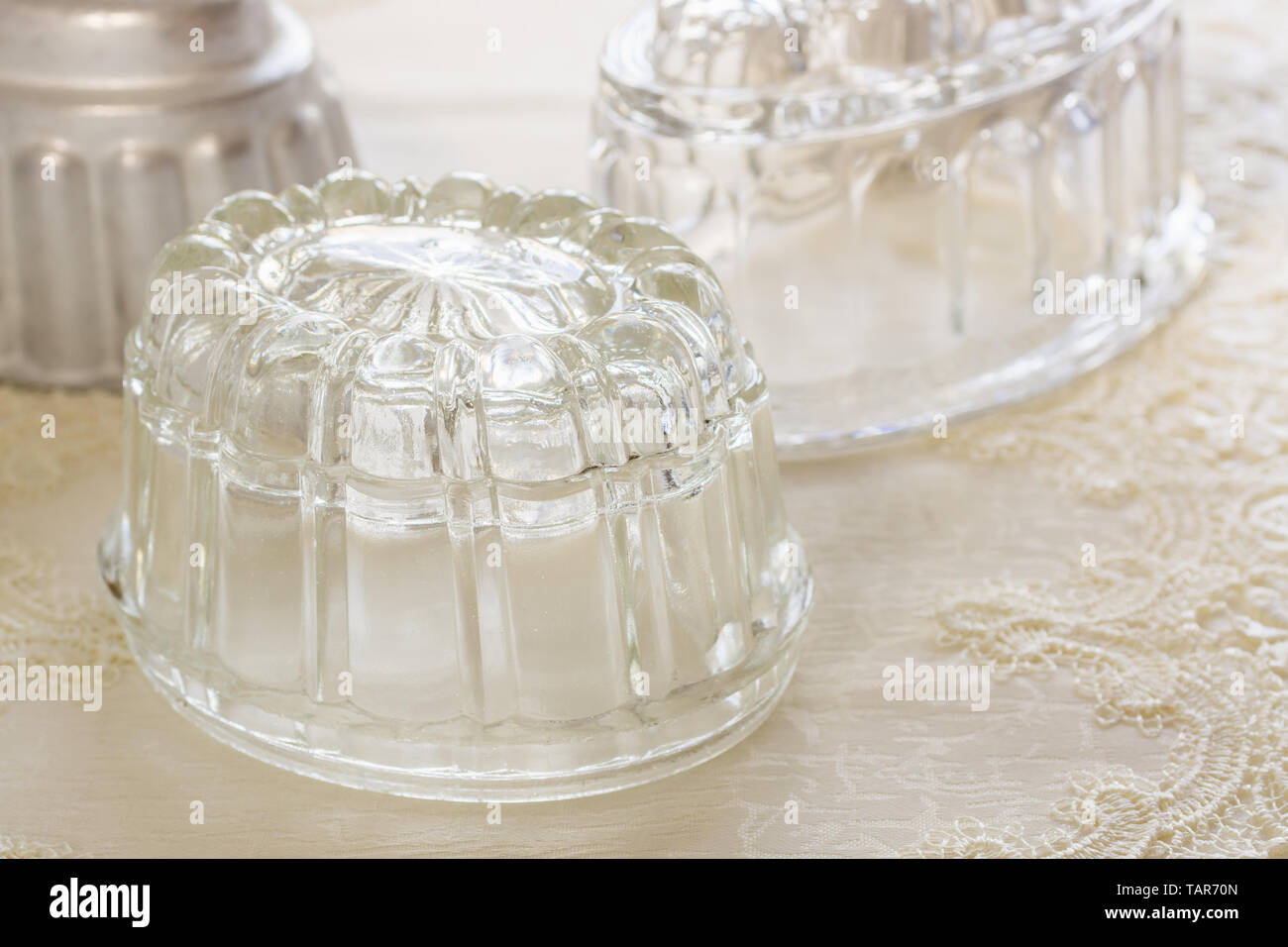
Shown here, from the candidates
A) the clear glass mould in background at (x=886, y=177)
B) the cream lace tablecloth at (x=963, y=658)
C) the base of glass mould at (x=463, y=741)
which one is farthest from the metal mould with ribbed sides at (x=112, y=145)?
the base of glass mould at (x=463, y=741)

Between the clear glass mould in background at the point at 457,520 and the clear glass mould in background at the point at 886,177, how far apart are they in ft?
0.78

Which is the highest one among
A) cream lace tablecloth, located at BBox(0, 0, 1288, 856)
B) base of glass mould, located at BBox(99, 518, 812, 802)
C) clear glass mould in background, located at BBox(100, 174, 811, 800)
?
clear glass mould in background, located at BBox(100, 174, 811, 800)

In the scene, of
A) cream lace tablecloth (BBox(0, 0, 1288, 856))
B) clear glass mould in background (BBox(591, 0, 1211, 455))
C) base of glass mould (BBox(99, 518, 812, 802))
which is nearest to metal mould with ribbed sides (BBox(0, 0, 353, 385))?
cream lace tablecloth (BBox(0, 0, 1288, 856))

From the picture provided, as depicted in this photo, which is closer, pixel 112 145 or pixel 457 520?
pixel 457 520

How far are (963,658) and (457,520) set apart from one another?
0.84 feet

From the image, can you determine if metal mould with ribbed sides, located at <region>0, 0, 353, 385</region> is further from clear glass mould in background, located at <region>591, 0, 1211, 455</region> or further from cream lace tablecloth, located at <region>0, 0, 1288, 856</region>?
clear glass mould in background, located at <region>591, 0, 1211, 455</region>

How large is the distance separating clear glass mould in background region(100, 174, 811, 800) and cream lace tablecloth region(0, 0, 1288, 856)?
0.02 meters

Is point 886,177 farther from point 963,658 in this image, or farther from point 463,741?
point 463,741

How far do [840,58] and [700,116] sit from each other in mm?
87

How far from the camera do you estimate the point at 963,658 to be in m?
0.77

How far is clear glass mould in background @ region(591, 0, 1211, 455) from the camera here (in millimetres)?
940

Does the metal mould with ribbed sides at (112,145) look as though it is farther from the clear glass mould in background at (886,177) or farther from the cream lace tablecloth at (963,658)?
the clear glass mould in background at (886,177)

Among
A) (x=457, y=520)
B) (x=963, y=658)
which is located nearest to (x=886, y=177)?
(x=963, y=658)

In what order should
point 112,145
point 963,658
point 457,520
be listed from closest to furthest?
point 457,520, point 963,658, point 112,145
